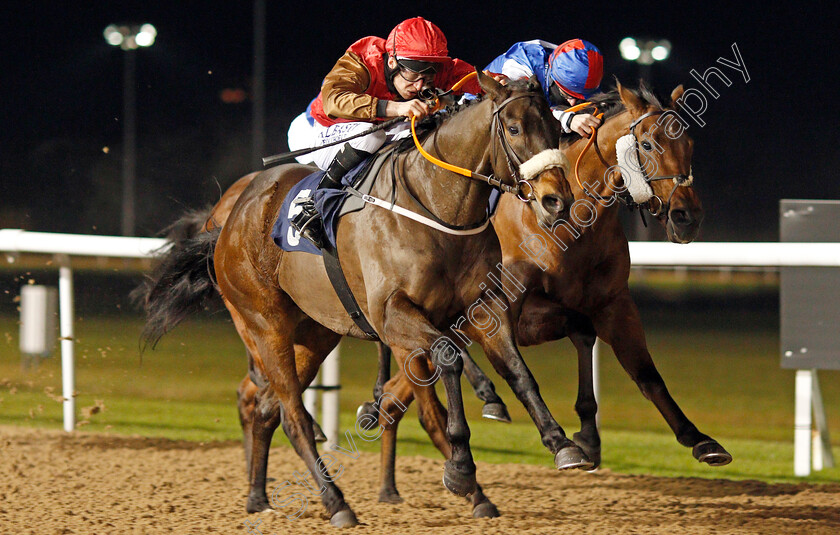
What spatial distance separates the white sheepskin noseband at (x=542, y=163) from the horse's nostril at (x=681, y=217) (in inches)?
31.0

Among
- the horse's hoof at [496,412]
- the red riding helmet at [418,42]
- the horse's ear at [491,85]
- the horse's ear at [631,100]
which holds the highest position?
the red riding helmet at [418,42]

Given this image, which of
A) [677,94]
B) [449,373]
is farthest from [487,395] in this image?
[677,94]

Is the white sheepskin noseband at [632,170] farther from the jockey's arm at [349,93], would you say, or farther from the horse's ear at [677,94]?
the jockey's arm at [349,93]

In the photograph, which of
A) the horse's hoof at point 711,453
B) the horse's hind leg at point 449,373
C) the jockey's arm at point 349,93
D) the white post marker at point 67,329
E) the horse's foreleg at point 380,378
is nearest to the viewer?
the horse's hind leg at point 449,373

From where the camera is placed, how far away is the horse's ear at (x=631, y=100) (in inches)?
137

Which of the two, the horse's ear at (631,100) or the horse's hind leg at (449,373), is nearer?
the horse's hind leg at (449,373)

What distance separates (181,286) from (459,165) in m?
1.97

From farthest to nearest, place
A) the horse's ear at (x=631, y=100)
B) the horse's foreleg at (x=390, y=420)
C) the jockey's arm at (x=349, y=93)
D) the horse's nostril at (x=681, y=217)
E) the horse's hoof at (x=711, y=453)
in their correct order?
the horse's foreleg at (x=390, y=420), the horse's ear at (x=631, y=100), the horse's nostril at (x=681, y=217), the jockey's arm at (x=349, y=93), the horse's hoof at (x=711, y=453)

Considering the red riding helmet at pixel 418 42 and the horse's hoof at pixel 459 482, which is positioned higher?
the red riding helmet at pixel 418 42

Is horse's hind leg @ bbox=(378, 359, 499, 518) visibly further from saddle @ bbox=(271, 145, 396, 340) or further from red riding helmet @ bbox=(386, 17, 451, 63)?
red riding helmet @ bbox=(386, 17, 451, 63)

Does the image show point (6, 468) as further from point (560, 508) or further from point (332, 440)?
point (560, 508)

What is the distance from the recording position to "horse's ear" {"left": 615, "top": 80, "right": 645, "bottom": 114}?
347 centimetres

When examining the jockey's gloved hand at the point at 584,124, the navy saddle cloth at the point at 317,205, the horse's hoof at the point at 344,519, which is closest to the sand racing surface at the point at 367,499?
the horse's hoof at the point at 344,519

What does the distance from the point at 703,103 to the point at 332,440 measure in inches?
98.1
